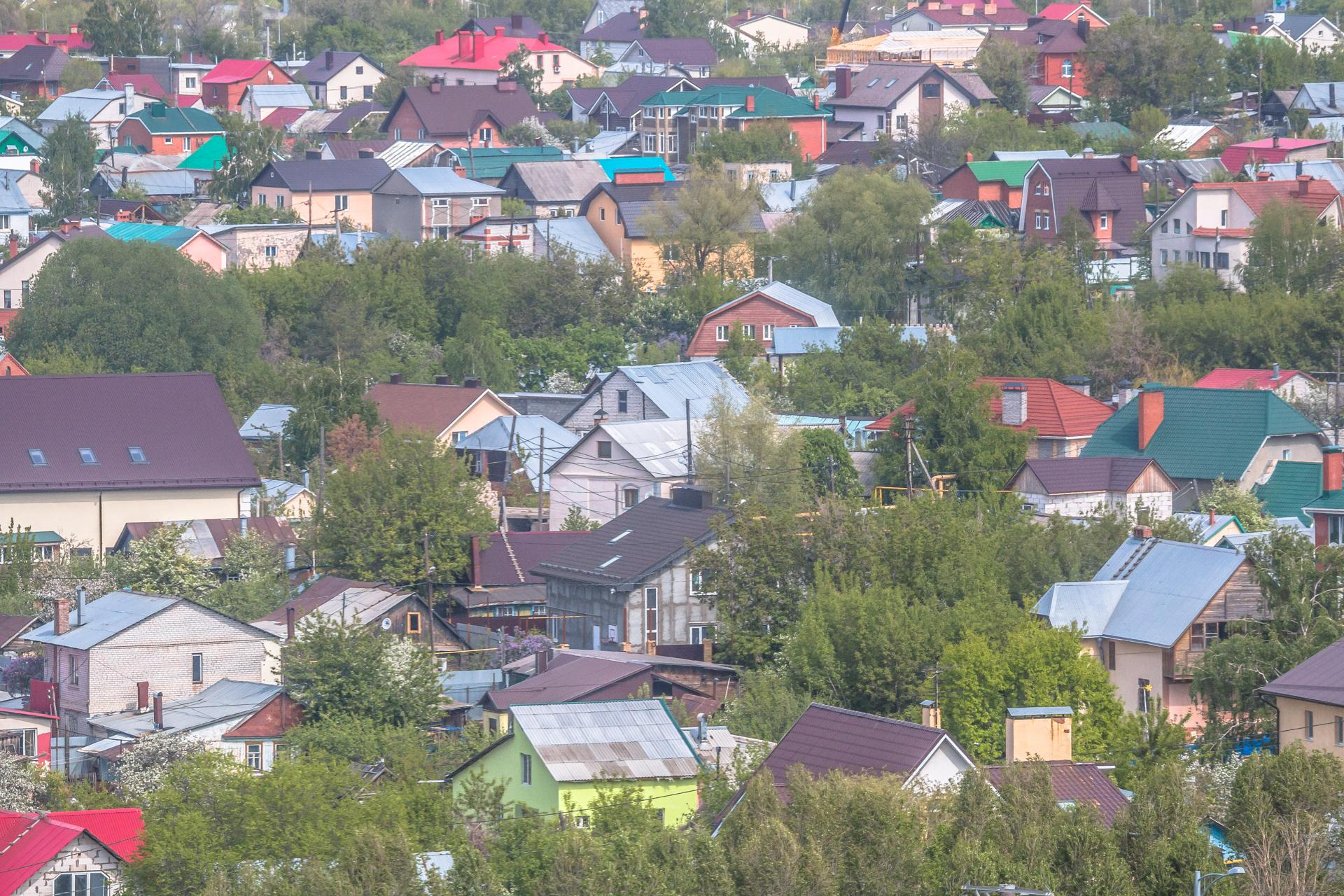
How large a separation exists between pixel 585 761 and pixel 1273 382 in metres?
30.8

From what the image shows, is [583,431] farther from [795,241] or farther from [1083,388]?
[795,241]

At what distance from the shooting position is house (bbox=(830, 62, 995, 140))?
101 meters

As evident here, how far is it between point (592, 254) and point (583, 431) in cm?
2243

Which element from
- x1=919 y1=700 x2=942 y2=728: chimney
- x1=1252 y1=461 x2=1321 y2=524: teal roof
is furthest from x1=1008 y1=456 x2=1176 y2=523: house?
x1=919 y1=700 x2=942 y2=728: chimney

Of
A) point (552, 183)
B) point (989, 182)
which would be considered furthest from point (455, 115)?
point (989, 182)

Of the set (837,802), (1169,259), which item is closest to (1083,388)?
(1169,259)

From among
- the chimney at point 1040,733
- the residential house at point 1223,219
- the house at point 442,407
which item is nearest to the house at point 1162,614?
the chimney at point 1040,733

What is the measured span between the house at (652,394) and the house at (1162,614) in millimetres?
18253

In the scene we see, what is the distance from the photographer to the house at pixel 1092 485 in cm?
4922

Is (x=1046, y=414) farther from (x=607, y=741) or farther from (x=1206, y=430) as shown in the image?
(x=607, y=741)

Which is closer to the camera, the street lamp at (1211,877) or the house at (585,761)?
the street lamp at (1211,877)

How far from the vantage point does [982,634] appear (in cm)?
3622

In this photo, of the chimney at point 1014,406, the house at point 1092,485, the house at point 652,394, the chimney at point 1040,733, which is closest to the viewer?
the chimney at point 1040,733

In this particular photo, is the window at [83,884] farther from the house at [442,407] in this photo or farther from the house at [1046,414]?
the house at [442,407]
